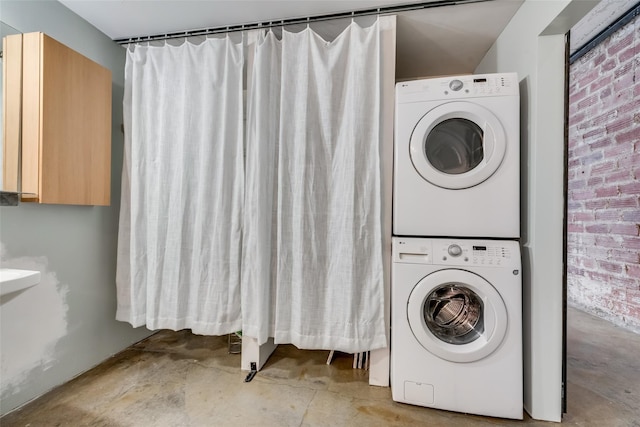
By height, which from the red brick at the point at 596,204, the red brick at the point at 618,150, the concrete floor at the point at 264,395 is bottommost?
the concrete floor at the point at 264,395

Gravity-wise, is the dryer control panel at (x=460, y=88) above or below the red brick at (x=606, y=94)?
below

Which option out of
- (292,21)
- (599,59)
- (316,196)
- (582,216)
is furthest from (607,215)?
(292,21)

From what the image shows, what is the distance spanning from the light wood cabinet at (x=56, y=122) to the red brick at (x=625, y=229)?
13.2 ft

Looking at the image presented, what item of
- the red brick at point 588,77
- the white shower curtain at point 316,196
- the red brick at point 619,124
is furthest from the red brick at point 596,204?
the white shower curtain at point 316,196

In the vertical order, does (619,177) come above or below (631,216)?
above

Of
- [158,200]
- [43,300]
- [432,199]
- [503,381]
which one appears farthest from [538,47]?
[43,300]

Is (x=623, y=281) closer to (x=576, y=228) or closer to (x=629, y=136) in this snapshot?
(x=576, y=228)

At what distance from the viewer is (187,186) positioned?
5.91ft

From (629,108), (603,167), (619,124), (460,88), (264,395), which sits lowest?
(264,395)

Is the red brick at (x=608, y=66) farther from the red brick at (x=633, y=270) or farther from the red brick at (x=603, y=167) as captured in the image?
the red brick at (x=633, y=270)

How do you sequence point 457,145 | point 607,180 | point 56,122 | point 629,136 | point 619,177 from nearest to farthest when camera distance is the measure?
1. point 56,122
2. point 457,145
3. point 629,136
4. point 619,177
5. point 607,180

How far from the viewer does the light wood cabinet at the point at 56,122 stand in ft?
4.66

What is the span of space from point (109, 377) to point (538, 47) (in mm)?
2986

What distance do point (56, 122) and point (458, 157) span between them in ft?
7.18
